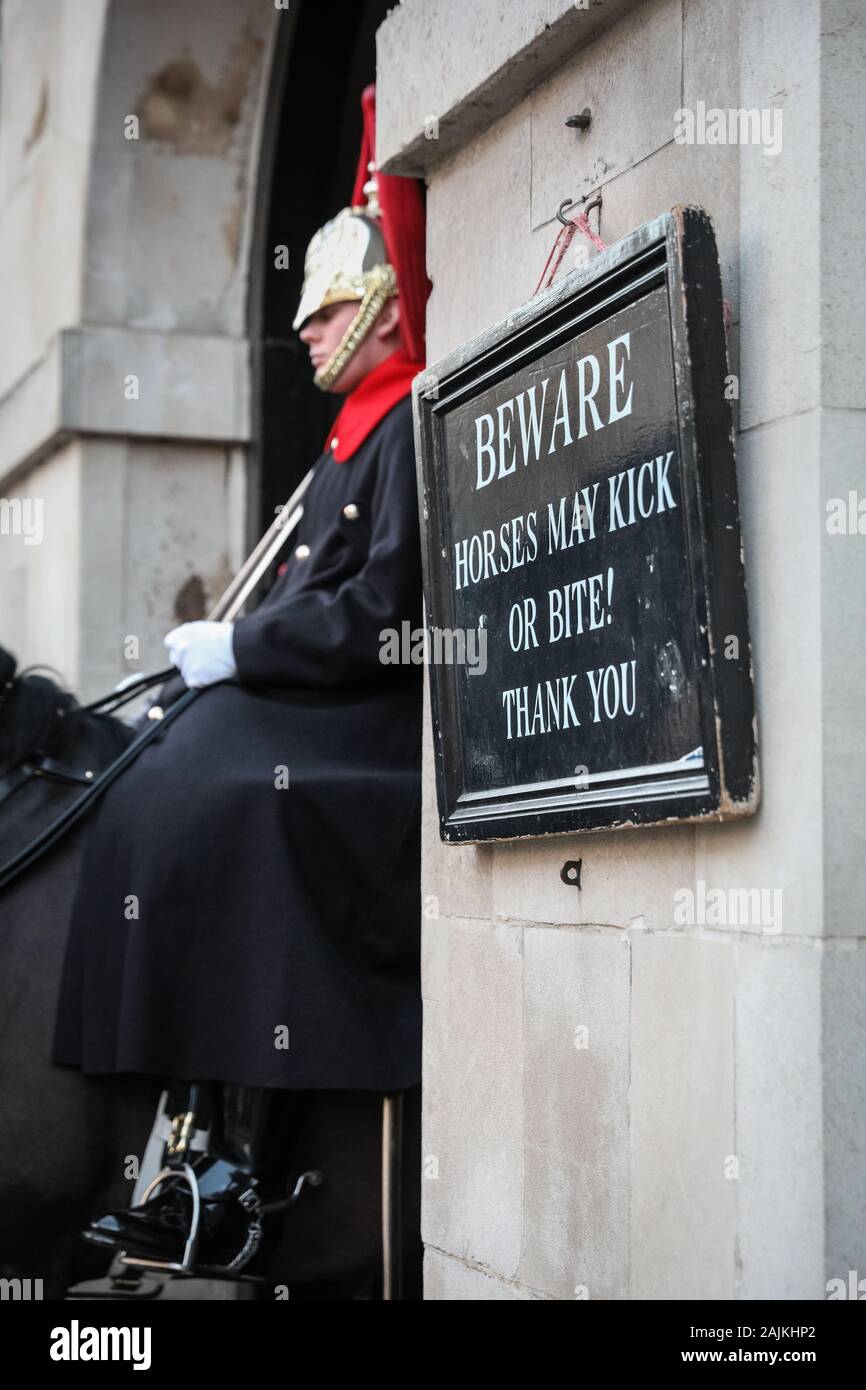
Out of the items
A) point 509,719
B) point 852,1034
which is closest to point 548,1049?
point 509,719

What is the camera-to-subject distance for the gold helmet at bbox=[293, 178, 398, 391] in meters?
4.74

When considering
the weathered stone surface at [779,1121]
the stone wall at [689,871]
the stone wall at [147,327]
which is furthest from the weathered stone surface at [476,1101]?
the stone wall at [147,327]

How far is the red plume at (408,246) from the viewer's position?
4645 millimetres

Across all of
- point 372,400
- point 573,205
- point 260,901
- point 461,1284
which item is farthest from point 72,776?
point 573,205

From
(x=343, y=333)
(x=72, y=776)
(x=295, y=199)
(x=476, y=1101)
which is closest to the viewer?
(x=476, y=1101)

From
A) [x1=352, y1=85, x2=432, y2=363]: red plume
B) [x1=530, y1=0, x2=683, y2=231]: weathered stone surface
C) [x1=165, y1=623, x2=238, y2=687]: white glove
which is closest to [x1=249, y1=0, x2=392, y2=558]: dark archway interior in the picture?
[x1=352, y1=85, x2=432, y2=363]: red plume

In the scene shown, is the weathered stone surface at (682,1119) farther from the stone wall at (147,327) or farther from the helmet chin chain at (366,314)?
the stone wall at (147,327)

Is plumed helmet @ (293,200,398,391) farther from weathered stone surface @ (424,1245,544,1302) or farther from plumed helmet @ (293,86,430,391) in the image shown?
weathered stone surface @ (424,1245,544,1302)

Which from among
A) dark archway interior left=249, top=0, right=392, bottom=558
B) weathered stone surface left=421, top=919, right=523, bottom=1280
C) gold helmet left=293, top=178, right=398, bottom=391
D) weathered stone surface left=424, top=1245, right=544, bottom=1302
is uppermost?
dark archway interior left=249, top=0, right=392, bottom=558

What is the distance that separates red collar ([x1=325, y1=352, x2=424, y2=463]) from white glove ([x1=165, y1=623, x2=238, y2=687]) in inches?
22.8

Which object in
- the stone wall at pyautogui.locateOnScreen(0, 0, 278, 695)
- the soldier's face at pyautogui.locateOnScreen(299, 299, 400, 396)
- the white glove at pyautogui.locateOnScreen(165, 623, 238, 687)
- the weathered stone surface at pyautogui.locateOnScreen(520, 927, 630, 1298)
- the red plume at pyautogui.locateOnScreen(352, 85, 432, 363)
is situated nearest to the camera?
the weathered stone surface at pyautogui.locateOnScreen(520, 927, 630, 1298)

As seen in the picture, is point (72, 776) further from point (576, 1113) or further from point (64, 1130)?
point (576, 1113)

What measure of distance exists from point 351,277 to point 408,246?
0.53 feet

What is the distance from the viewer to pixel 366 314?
4750mm
